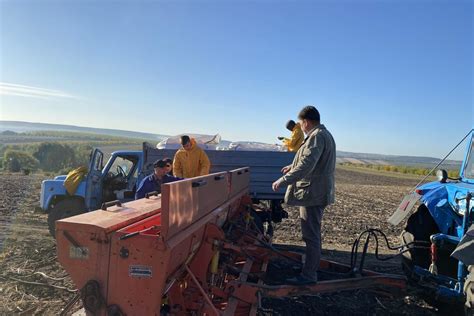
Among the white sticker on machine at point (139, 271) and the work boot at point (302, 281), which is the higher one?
the white sticker on machine at point (139, 271)

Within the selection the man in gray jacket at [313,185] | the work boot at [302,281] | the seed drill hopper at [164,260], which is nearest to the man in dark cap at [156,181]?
the seed drill hopper at [164,260]

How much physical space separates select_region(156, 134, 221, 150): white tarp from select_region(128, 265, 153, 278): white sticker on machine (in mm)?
6121

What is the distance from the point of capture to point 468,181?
5082mm

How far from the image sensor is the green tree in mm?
28656

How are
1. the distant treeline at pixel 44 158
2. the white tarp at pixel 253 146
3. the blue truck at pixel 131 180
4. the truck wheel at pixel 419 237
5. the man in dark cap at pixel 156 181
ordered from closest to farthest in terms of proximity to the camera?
the truck wheel at pixel 419 237, the man in dark cap at pixel 156 181, the blue truck at pixel 131 180, the white tarp at pixel 253 146, the distant treeline at pixel 44 158

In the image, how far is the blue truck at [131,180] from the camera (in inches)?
310

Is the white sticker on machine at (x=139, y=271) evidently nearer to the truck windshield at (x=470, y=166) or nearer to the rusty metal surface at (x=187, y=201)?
the rusty metal surface at (x=187, y=201)

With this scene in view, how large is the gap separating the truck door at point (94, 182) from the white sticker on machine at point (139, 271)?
5.70 meters

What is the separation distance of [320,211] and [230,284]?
1261 millimetres

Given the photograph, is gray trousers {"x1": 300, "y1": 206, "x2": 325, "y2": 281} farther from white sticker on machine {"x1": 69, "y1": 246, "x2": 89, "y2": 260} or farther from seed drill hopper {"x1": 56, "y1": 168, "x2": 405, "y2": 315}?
white sticker on machine {"x1": 69, "y1": 246, "x2": 89, "y2": 260}

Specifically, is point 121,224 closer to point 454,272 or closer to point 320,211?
point 320,211

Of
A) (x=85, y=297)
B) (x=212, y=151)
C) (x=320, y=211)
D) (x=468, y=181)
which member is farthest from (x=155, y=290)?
(x=212, y=151)

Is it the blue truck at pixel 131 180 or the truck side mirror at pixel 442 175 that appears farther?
the blue truck at pixel 131 180

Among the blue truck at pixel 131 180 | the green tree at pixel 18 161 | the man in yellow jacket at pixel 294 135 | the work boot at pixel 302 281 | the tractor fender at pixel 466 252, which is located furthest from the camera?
the green tree at pixel 18 161
